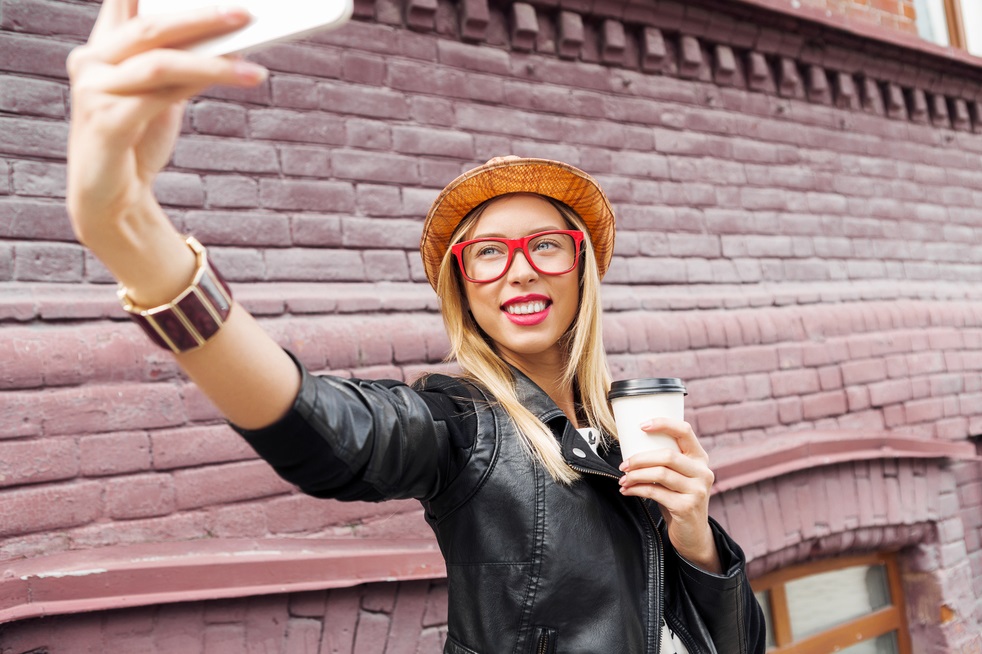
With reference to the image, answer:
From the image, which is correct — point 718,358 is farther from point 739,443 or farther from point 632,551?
point 632,551

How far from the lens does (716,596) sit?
1457mm

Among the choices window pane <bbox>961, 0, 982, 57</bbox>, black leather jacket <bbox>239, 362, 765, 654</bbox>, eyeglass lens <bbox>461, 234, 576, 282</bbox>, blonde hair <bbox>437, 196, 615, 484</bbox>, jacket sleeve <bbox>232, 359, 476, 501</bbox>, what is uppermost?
window pane <bbox>961, 0, 982, 57</bbox>

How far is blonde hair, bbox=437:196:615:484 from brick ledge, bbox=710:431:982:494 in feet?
5.31

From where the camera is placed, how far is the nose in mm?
1499

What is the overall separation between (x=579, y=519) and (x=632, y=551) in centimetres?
14

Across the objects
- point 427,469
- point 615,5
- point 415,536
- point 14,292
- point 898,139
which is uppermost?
point 615,5

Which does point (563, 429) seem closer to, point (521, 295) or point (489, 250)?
point (521, 295)

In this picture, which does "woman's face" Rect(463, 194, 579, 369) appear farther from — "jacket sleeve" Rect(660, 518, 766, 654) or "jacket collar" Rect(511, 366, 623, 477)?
"jacket sleeve" Rect(660, 518, 766, 654)

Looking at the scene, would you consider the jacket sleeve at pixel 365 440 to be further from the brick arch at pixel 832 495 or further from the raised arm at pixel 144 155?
the brick arch at pixel 832 495

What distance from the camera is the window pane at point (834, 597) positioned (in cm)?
386

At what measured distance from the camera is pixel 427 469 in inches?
49.3

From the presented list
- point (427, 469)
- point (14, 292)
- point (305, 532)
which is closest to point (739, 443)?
point (305, 532)

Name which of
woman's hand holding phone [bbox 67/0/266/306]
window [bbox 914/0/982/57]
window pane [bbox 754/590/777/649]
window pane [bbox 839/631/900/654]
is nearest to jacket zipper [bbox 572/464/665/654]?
woman's hand holding phone [bbox 67/0/266/306]

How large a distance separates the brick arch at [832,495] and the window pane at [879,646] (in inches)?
21.7
